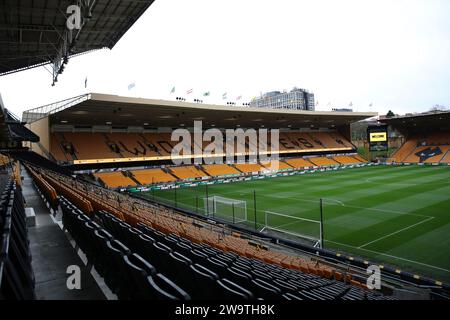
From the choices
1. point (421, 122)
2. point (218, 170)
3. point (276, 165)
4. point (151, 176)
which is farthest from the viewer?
point (421, 122)

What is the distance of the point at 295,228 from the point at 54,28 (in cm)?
1495

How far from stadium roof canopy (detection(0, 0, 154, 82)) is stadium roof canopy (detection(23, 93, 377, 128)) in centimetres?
690

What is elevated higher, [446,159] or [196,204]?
[446,159]

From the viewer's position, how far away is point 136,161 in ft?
129

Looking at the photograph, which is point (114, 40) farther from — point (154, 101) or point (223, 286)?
point (223, 286)

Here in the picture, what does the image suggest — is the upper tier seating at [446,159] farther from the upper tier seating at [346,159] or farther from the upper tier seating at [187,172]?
the upper tier seating at [187,172]

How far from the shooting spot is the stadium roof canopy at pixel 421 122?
147ft

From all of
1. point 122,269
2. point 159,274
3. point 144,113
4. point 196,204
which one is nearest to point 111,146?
point 144,113

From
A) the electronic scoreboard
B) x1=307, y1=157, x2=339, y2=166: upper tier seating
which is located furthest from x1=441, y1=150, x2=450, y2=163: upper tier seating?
x1=307, y1=157, x2=339, y2=166: upper tier seating

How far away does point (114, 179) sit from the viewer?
110ft

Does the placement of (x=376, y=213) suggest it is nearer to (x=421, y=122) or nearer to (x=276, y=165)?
(x=276, y=165)

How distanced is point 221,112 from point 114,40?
18624 millimetres

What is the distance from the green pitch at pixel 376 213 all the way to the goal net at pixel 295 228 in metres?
0.17

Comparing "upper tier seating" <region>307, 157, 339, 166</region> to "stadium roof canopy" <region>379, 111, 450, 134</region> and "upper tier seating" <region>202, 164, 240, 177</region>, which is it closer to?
"stadium roof canopy" <region>379, 111, 450, 134</region>
